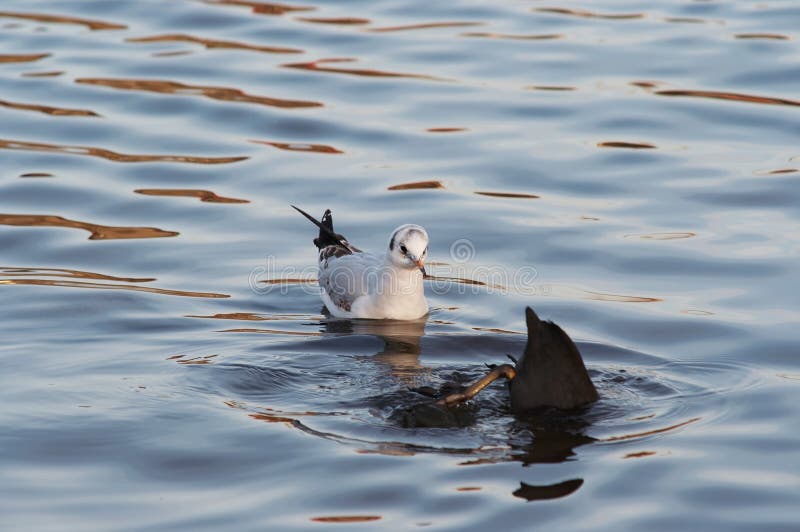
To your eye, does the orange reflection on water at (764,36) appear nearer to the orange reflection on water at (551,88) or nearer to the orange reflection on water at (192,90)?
the orange reflection on water at (551,88)

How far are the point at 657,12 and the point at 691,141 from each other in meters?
5.55

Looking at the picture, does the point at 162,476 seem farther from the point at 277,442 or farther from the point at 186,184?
the point at 186,184

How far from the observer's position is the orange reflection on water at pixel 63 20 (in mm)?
18609

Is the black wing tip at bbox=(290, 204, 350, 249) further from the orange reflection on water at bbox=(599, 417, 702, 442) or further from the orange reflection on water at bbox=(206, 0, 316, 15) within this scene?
the orange reflection on water at bbox=(206, 0, 316, 15)

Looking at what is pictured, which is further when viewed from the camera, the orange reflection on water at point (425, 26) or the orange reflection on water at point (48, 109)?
the orange reflection on water at point (425, 26)

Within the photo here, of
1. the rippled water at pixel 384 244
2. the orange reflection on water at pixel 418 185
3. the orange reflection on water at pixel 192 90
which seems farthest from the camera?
the orange reflection on water at pixel 192 90

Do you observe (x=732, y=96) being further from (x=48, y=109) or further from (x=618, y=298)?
(x=48, y=109)

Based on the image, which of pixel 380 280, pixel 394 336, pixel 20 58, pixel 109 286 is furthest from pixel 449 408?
pixel 20 58

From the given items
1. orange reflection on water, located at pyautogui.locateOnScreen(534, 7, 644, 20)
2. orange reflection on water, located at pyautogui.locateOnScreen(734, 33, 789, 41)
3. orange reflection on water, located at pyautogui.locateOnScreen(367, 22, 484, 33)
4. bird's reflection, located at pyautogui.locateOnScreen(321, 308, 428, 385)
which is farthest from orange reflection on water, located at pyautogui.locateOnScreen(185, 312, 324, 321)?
orange reflection on water, located at pyautogui.locateOnScreen(534, 7, 644, 20)

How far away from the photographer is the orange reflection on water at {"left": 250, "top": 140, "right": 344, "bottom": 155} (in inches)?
527

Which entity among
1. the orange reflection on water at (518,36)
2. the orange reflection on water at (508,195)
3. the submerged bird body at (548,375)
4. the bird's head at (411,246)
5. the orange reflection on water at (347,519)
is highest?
the orange reflection on water at (518,36)

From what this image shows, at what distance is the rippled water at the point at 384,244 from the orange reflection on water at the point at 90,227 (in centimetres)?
3

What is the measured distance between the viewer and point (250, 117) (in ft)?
47.7

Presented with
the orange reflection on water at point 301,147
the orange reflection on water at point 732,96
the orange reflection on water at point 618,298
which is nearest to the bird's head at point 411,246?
the orange reflection on water at point 618,298
